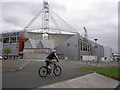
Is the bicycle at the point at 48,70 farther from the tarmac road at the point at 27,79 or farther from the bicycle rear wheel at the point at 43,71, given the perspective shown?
the tarmac road at the point at 27,79

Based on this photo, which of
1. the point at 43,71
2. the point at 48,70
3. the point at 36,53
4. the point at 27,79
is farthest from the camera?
the point at 36,53

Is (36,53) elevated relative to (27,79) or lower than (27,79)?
elevated

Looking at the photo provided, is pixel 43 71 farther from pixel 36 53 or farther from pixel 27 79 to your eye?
pixel 36 53

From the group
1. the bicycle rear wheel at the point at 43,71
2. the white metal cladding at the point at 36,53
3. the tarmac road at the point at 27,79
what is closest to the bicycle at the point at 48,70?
the bicycle rear wheel at the point at 43,71

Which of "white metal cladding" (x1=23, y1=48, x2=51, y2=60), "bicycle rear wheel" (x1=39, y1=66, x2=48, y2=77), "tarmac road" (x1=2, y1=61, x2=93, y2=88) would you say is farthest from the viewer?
"white metal cladding" (x1=23, y1=48, x2=51, y2=60)

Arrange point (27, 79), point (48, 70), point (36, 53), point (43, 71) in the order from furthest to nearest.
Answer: point (36, 53), point (48, 70), point (43, 71), point (27, 79)

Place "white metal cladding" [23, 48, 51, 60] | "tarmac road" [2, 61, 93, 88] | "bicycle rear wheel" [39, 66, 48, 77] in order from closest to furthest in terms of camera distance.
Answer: "tarmac road" [2, 61, 93, 88] → "bicycle rear wheel" [39, 66, 48, 77] → "white metal cladding" [23, 48, 51, 60]

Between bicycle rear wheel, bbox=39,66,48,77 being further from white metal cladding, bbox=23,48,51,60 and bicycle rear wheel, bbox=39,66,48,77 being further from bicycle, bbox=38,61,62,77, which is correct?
white metal cladding, bbox=23,48,51,60

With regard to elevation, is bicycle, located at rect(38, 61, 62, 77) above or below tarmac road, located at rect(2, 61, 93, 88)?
above

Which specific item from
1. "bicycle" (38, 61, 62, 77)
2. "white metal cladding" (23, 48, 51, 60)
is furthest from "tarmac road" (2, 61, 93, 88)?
"white metal cladding" (23, 48, 51, 60)

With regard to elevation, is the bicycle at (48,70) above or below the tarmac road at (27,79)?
above

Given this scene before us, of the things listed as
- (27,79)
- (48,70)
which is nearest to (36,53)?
(48,70)

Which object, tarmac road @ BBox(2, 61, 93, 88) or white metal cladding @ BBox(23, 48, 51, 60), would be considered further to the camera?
white metal cladding @ BBox(23, 48, 51, 60)

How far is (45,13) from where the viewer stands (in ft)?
327
